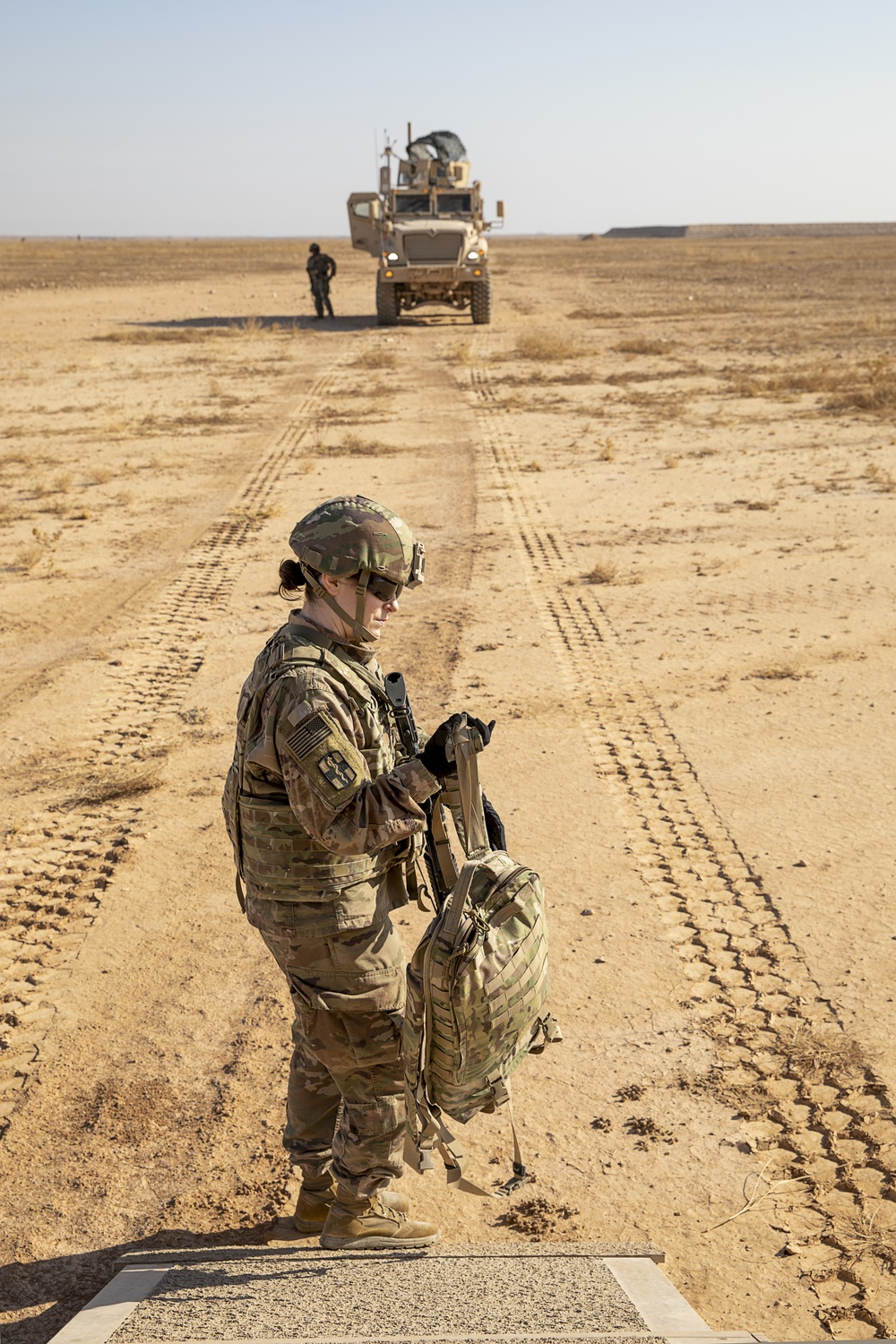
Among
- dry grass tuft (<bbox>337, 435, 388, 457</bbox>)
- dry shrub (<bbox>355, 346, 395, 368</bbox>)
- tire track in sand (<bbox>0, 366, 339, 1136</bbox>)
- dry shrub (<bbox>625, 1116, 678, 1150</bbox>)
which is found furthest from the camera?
dry shrub (<bbox>355, 346, 395, 368</bbox>)

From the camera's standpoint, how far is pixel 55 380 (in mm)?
16969

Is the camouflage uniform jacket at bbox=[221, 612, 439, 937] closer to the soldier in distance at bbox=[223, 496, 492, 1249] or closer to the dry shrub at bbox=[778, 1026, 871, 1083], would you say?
the soldier in distance at bbox=[223, 496, 492, 1249]

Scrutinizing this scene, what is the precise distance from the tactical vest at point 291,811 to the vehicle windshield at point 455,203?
75.7 ft

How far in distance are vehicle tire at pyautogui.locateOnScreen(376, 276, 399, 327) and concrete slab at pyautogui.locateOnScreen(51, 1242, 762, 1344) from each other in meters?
22.3

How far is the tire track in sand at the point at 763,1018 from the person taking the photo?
301 cm

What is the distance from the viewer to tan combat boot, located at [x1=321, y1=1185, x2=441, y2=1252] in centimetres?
281

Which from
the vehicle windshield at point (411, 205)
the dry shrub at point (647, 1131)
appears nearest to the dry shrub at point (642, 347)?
the vehicle windshield at point (411, 205)

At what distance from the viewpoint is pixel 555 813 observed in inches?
205

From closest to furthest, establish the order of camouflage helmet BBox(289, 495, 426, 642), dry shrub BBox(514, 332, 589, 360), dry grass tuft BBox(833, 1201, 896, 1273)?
camouflage helmet BBox(289, 495, 426, 642)
dry grass tuft BBox(833, 1201, 896, 1273)
dry shrub BBox(514, 332, 589, 360)

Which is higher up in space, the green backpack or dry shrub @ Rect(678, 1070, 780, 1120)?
the green backpack

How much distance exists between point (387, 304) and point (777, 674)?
18.8 meters

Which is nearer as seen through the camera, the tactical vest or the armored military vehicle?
the tactical vest

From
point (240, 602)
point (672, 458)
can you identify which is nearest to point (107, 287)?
point (672, 458)

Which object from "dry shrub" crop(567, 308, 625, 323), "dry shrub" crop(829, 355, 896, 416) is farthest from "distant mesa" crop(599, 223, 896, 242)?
"dry shrub" crop(829, 355, 896, 416)
